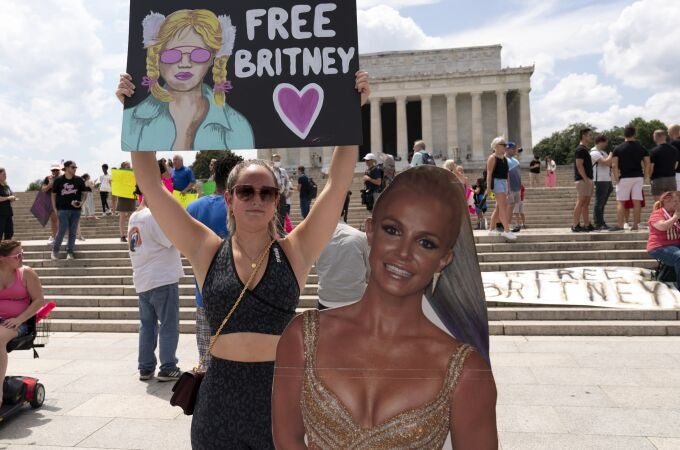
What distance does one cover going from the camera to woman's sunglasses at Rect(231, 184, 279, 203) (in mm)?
1963

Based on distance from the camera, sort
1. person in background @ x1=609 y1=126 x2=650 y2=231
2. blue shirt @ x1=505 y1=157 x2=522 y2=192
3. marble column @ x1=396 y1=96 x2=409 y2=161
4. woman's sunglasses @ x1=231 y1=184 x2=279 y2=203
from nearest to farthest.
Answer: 1. woman's sunglasses @ x1=231 y1=184 x2=279 y2=203
2. blue shirt @ x1=505 y1=157 x2=522 y2=192
3. person in background @ x1=609 y1=126 x2=650 y2=231
4. marble column @ x1=396 y1=96 x2=409 y2=161

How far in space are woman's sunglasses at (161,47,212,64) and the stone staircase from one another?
6555 mm

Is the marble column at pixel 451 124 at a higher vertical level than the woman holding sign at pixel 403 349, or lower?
higher

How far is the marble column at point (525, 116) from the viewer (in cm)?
5400

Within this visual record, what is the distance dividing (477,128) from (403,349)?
5478 centimetres

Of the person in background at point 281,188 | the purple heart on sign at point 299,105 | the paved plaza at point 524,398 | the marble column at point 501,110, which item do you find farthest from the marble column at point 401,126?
the purple heart on sign at point 299,105

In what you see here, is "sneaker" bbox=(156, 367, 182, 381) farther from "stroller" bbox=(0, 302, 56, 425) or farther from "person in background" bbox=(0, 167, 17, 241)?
"person in background" bbox=(0, 167, 17, 241)

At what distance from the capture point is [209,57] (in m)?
1.79

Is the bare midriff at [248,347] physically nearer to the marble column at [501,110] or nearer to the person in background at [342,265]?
the person in background at [342,265]

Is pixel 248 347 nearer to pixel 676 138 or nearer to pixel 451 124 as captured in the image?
pixel 676 138

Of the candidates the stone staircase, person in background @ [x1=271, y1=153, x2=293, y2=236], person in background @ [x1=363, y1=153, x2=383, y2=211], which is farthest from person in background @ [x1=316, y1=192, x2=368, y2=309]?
the stone staircase

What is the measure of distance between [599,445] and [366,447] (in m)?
3.35

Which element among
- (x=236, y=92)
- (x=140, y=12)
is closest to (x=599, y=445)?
(x=236, y=92)

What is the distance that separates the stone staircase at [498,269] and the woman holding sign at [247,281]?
236 inches
